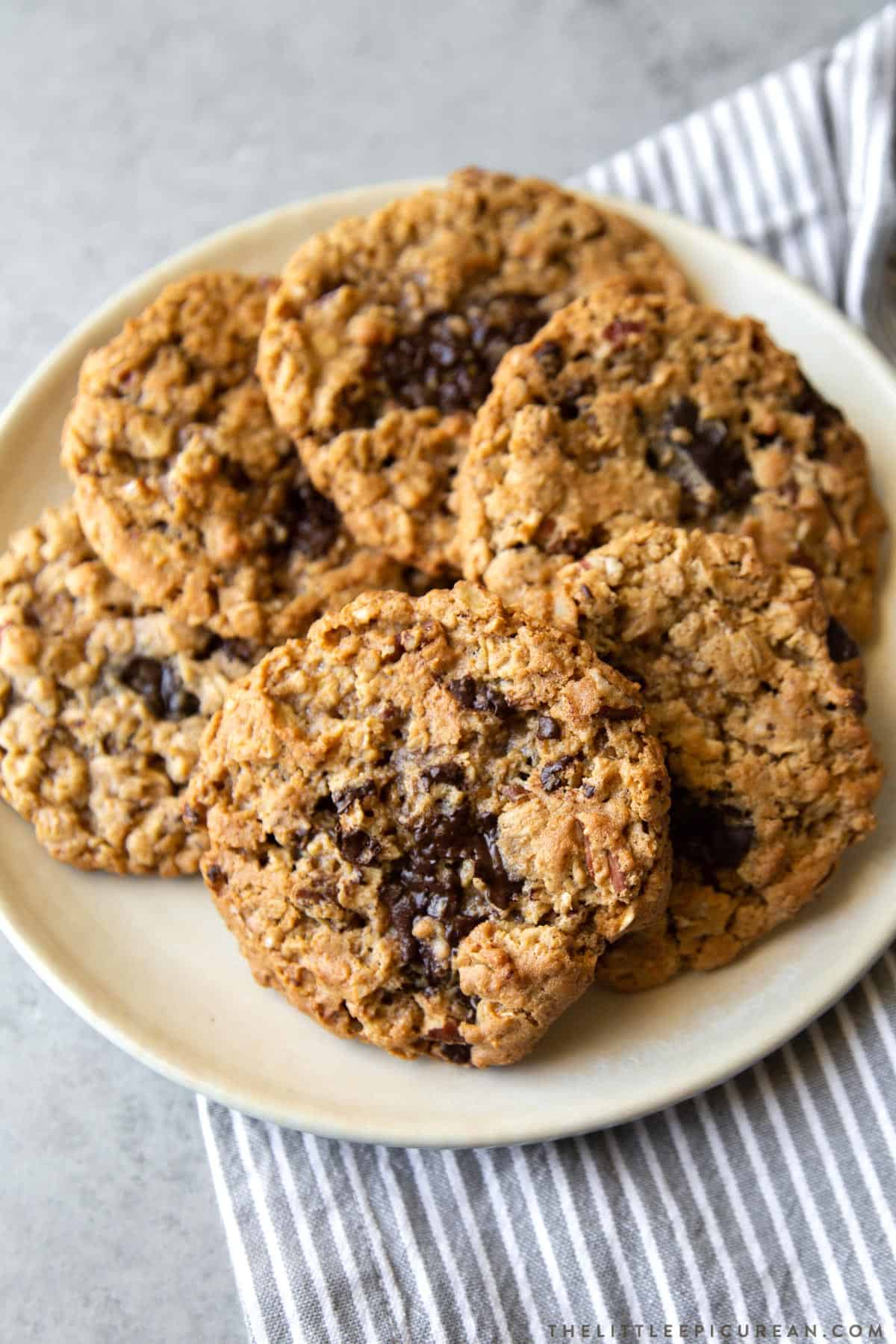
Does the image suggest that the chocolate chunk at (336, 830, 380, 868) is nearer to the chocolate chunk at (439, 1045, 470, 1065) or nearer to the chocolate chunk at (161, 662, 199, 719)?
the chocolate chunk at (439, 1045, 470, 1065)

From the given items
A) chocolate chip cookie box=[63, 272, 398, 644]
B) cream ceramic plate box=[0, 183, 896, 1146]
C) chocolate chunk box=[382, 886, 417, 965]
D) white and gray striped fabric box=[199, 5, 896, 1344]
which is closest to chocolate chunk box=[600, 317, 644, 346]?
chocolate chip cookie box=[63, 272, 398, 644]

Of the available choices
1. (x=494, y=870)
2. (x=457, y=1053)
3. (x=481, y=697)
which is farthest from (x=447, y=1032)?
(x=481, y=697)

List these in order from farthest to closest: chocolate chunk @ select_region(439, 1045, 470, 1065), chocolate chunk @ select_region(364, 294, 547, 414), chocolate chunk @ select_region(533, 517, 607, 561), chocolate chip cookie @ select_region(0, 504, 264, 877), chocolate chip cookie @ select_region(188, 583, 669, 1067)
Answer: chocolate chunk @ select_region(364, 294, 547, 414) → chocolate chip cookie @ select_region(0, 504, 264, 877) → chocolate chunk @ select_region(533, 517, 607, 561) → chocolate chunk @ select_region(439, 1045, 470, 1065) → chocolate chip cookie @ select_region(188, 583, 669, 1067)

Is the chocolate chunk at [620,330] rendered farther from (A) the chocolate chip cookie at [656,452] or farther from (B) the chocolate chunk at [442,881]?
(B) the chocolate chunk at [442,881]

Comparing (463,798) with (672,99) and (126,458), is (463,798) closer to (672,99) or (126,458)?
(126,458)

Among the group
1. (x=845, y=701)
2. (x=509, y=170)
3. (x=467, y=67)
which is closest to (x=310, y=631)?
(x=845, y=701)

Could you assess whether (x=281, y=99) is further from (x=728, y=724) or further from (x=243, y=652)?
(x=728, y=724)
